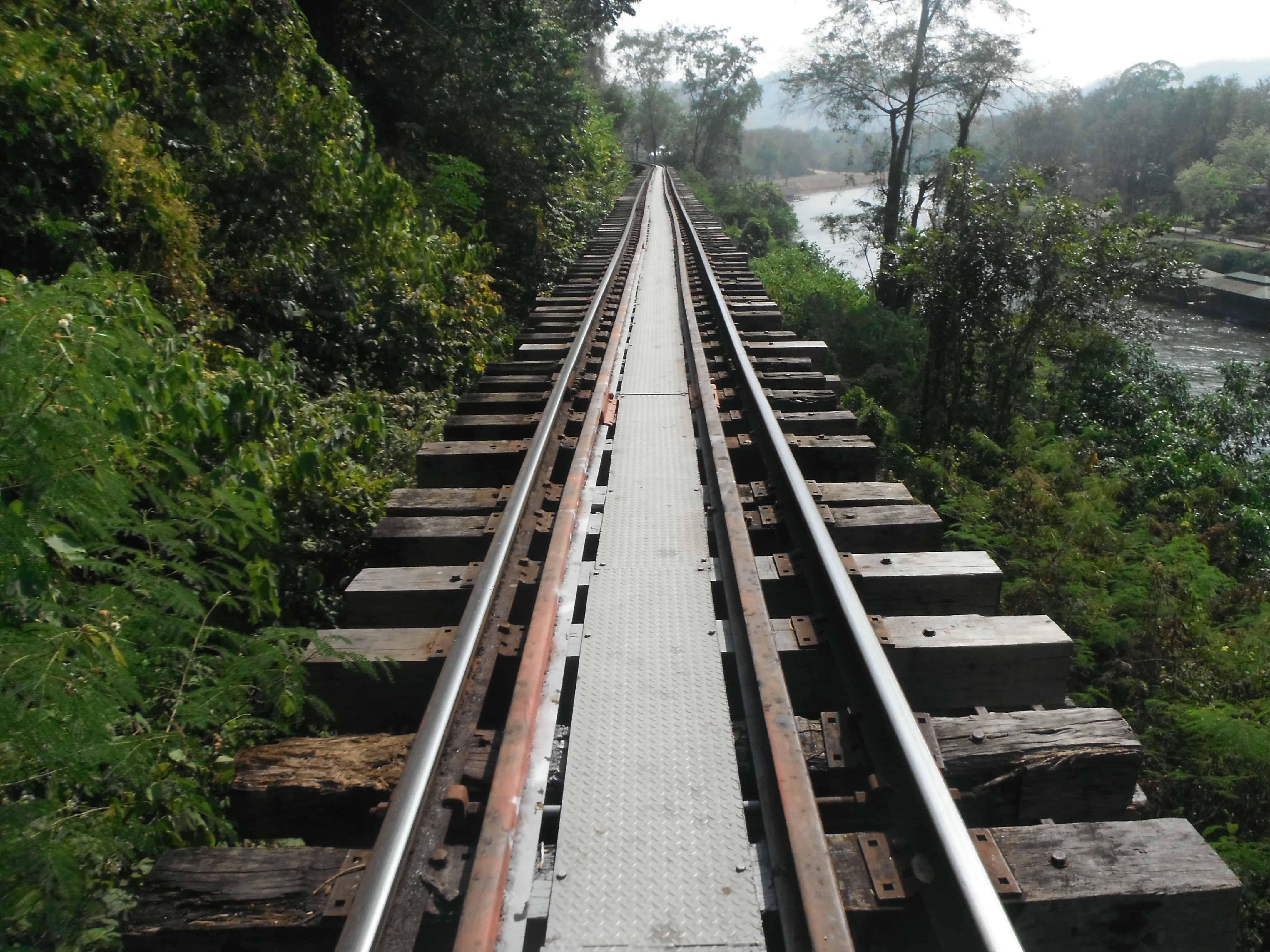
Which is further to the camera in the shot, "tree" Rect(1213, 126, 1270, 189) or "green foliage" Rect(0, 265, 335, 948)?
"tree" Rect(1213, 126, 1270, 189)

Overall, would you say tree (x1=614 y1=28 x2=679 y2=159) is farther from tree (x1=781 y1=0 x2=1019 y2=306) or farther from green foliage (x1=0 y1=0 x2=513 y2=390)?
green foliage (x1=0 y1=0 x2=513 y2=390)

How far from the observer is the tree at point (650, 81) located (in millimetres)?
84688

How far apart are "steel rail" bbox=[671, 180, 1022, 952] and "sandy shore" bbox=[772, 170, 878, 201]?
90403 mm

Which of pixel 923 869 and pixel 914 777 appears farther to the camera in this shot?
pixel 914 777

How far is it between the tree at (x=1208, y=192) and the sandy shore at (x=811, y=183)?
4463cm

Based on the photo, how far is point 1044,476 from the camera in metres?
8.14

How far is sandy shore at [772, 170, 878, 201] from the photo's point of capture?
110 meters

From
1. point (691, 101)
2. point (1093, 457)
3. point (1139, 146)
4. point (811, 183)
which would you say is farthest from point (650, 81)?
point (1093, 457)

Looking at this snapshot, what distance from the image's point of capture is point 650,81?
282ft

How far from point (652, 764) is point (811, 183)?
155673mm

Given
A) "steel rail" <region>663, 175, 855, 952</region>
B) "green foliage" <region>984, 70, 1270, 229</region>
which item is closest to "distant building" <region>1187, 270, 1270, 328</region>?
"green foliage" <region>984, 70, 1270, 229</region>

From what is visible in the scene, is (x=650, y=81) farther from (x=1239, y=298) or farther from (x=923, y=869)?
(x=923, y=869)

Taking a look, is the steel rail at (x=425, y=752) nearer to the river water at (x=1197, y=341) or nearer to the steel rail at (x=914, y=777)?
the steel rail at (x=914, y=777)

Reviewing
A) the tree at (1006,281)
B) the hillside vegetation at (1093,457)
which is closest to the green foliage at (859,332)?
the hillside vegetation at (1093,457)
